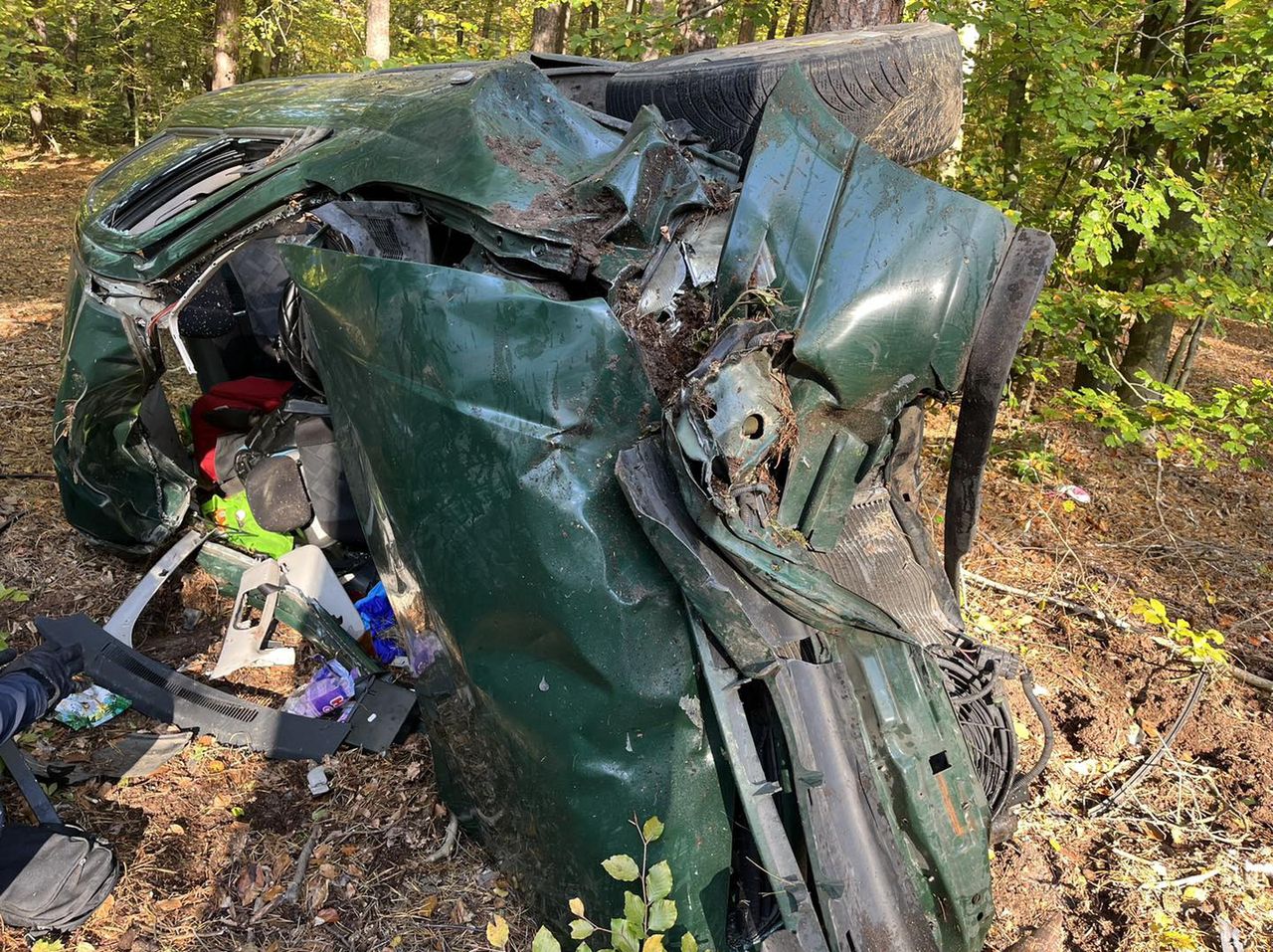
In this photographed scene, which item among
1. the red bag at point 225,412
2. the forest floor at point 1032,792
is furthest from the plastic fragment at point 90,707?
the red bag at point 225,412

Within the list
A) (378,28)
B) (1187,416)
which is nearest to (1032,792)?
(1187,416)

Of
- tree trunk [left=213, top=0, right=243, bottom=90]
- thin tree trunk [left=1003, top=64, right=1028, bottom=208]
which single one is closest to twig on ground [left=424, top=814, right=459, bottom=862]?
thin tree trunk [left=1003, top=64, right=1028, bottom=208]

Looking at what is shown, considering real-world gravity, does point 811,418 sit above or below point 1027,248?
below

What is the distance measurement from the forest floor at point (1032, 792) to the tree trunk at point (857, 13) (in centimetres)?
221

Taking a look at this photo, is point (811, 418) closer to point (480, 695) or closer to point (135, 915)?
point (480, 695)

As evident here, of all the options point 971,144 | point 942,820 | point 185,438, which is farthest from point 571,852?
point 971,144

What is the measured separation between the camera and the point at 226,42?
1052 cm

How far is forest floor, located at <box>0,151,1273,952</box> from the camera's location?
2.46 m

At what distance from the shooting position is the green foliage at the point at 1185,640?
325cm

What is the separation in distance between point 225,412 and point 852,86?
121 inches

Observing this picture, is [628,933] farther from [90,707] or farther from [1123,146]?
[1123,146]

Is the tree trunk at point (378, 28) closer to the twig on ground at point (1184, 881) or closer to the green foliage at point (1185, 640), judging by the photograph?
the green foliage at point (1185, 640)

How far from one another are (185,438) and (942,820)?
3.96 metres

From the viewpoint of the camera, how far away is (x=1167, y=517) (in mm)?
4797
